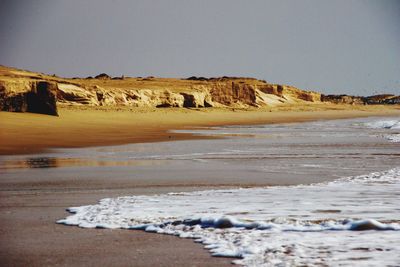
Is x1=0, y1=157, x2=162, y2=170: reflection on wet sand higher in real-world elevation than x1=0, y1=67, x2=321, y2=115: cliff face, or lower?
lower

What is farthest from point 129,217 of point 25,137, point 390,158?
point 25,137

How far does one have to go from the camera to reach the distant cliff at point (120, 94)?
29.7 metres

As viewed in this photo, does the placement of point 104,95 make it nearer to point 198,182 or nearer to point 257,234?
point 198,182

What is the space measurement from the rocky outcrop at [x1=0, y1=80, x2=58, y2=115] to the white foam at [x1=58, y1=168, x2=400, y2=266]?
74.3ft

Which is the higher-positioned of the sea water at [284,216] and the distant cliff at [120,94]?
the distant cliff at [120,94]

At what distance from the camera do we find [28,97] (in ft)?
97.6

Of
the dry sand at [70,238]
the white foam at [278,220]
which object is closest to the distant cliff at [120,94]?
the dry sand at [70,238]

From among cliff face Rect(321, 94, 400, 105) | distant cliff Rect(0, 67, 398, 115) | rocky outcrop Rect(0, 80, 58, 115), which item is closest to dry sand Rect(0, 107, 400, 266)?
rocky outcrop Rect(0, 80, 58, 115)

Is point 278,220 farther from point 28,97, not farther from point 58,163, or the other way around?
point 28,97

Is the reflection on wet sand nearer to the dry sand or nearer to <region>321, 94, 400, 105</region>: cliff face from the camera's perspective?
the dry sand

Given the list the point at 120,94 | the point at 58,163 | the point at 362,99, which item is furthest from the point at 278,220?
the point at 362,99

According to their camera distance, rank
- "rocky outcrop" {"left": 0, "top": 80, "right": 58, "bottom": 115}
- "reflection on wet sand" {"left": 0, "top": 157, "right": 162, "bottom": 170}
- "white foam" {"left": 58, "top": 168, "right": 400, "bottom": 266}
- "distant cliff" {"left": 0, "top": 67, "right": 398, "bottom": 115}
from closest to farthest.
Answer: "white foam" {"left": 58, "top": 168, "right": 400, "bottom": 266}
"reflection on wet sand" {"left": 0, "top": 157, "right": 162, "bottom": 170}
"rocky outcrop" {"left": 0, "top": 80, "right": 58, "bottom": 115}
"distant cliff" {"left": 0, "top": 67, "right": 398, "bottom": 115}

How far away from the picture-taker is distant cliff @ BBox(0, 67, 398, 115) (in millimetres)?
29672

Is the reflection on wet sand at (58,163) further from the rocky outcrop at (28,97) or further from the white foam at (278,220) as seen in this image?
the rocky outcrop at (28,97)
